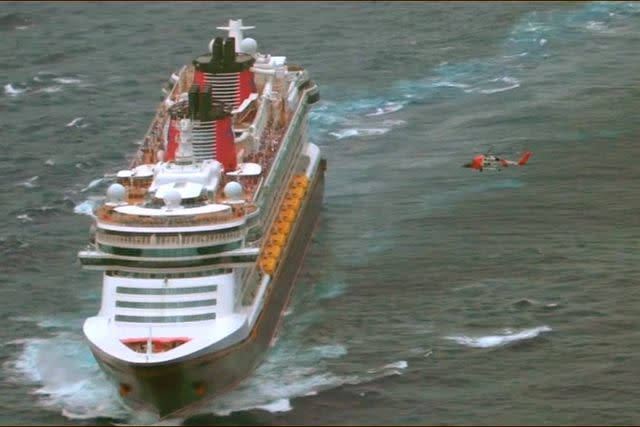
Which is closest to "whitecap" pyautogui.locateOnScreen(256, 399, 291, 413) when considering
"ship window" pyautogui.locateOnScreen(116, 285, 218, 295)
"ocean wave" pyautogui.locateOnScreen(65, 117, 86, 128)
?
"ship window" pyautogui.locateOnScreen(116, 285, 218, 295)

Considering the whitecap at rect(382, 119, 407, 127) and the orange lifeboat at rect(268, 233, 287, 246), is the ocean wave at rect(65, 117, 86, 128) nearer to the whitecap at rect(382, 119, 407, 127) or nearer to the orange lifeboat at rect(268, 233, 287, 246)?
the whitecap at rect(382, 119, 407, 127)

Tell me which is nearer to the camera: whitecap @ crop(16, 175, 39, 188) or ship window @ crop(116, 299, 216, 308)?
ship window @ crop(116, 299, 216, 308)

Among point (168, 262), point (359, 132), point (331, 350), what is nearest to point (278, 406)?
point (331, 350)

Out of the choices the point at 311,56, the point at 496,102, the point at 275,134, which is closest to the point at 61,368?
the point at 275,134

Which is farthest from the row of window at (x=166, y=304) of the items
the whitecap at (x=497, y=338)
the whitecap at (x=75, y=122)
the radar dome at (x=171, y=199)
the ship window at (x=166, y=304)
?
the whitecap at (x=75, y=122)

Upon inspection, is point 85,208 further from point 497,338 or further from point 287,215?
point 497,338

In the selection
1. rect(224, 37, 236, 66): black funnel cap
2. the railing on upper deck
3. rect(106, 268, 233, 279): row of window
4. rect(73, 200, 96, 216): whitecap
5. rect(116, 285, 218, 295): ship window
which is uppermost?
rect(224, 37, 236, 66): black funnel cap
